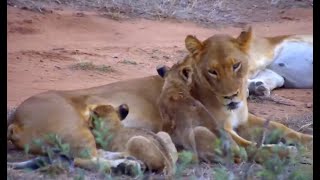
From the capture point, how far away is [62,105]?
5.71m

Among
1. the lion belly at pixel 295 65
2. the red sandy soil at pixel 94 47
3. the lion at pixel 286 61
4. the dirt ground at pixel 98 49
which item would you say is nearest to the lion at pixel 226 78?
the dirt ground at pixel 98 49

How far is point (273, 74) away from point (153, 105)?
277 cm

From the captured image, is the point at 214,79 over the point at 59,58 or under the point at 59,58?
over

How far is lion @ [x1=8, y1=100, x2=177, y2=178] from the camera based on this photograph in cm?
512

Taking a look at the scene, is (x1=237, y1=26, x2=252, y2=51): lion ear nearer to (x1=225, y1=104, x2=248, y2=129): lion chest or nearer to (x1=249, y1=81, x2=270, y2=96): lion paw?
(x1=225, y1=104, x2=248, y2=129): lion chest

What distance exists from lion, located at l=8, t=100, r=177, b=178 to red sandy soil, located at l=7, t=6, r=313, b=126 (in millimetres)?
1887

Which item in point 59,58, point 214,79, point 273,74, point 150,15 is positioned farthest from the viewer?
point 150,15

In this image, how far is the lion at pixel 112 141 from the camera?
16.8 feet

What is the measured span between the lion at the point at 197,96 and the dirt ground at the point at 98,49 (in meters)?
0.40

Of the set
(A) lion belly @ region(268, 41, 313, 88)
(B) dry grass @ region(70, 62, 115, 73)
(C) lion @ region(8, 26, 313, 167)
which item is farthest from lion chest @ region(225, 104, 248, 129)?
(B) dry grass @ region(70, 62, 115, 73)

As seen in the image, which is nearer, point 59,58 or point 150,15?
point 59,58

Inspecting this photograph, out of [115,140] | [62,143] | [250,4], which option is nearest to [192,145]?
[115,140]
